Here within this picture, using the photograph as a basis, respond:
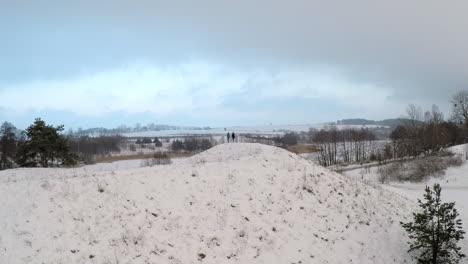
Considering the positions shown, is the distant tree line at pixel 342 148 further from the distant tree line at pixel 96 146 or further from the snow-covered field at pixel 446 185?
the distant tree line at pixel 96 146

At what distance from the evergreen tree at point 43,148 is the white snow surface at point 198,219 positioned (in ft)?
59.6

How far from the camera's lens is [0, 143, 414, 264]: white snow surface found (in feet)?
29.3

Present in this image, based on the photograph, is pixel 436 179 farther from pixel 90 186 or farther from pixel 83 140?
pixel 83 140

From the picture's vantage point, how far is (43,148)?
28.2 meters

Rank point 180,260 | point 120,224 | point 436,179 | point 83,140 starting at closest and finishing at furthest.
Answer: point 180,260 → point 120,224 → point 436,179 → point 83,140

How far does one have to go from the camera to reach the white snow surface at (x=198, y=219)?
8.94 metres

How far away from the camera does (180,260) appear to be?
356 inches

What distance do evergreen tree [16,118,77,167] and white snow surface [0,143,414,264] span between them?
18180 millimetres

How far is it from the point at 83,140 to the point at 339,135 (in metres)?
64.3

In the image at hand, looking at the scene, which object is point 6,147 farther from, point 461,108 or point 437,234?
point 461,108

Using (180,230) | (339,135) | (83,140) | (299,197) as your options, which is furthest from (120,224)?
(83,140)

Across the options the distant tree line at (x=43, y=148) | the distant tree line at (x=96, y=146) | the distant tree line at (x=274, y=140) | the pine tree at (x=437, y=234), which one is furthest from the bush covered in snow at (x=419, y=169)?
the distant tree line at (x=96, y=146)

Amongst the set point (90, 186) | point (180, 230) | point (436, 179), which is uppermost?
point (90, 186)

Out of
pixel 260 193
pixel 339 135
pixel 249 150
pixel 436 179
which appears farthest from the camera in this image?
pixel 339 135
